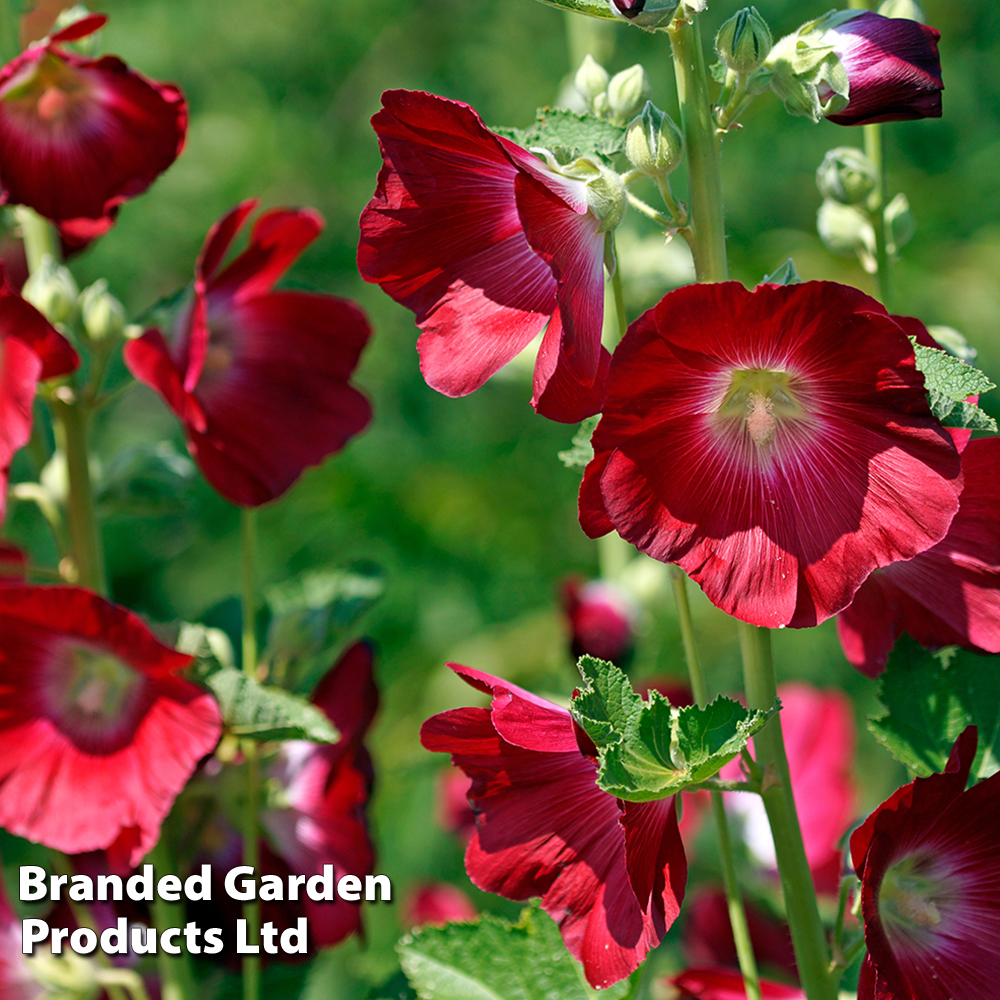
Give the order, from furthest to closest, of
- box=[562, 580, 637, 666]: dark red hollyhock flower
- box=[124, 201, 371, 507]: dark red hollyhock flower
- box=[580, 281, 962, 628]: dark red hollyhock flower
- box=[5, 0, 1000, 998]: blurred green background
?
1. box=[5, 0, 1000, 998]: blurred green background
2. box=[562, 580, 637, 666]: dark red hollyhock flower
3. box=[124, 201, 371, 507]: dark red hollyhock flower
4. box=[580, 281, 962, 628]: dark red hollyhock flower

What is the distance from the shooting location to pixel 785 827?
1.89 ft

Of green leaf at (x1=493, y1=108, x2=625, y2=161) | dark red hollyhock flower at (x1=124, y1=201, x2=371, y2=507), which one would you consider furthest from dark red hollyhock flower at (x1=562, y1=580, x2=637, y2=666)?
green leaf at (x1=493, y1=108, x2=625, y2=161)

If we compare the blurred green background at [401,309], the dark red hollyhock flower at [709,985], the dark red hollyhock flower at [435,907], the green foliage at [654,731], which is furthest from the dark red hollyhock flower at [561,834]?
the blurred green background at [401,309]

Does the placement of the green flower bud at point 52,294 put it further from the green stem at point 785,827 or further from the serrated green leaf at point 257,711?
the green stem at point 785,827

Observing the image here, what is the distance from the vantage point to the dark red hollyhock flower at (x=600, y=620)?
41.1 inches

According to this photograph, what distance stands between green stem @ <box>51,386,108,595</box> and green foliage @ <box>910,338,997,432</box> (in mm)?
553

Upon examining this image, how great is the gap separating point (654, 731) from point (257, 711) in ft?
1.02

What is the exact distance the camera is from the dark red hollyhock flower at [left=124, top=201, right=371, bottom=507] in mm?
806

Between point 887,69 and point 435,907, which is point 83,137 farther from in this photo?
point 435,907

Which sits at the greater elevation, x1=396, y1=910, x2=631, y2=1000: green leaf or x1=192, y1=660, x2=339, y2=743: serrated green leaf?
x1=192, y1=660, x2=339, y2=743: serrated green leaf

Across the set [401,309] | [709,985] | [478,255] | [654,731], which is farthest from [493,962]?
[401,309]

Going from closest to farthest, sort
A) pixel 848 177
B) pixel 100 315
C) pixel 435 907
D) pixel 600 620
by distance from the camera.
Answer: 1. pixel 848 177
2. pixel 100 315
3. pixel 600 620
4. pixel 435 907

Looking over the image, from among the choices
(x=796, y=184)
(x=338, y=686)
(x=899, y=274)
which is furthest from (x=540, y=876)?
(x=796, y=184)

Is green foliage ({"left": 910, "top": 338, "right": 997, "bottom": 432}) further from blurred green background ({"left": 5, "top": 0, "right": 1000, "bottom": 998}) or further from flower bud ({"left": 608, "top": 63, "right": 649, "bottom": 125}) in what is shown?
blurred green background ({"left": 5, "top": 0, "right": 1000, "bottom": 998})
